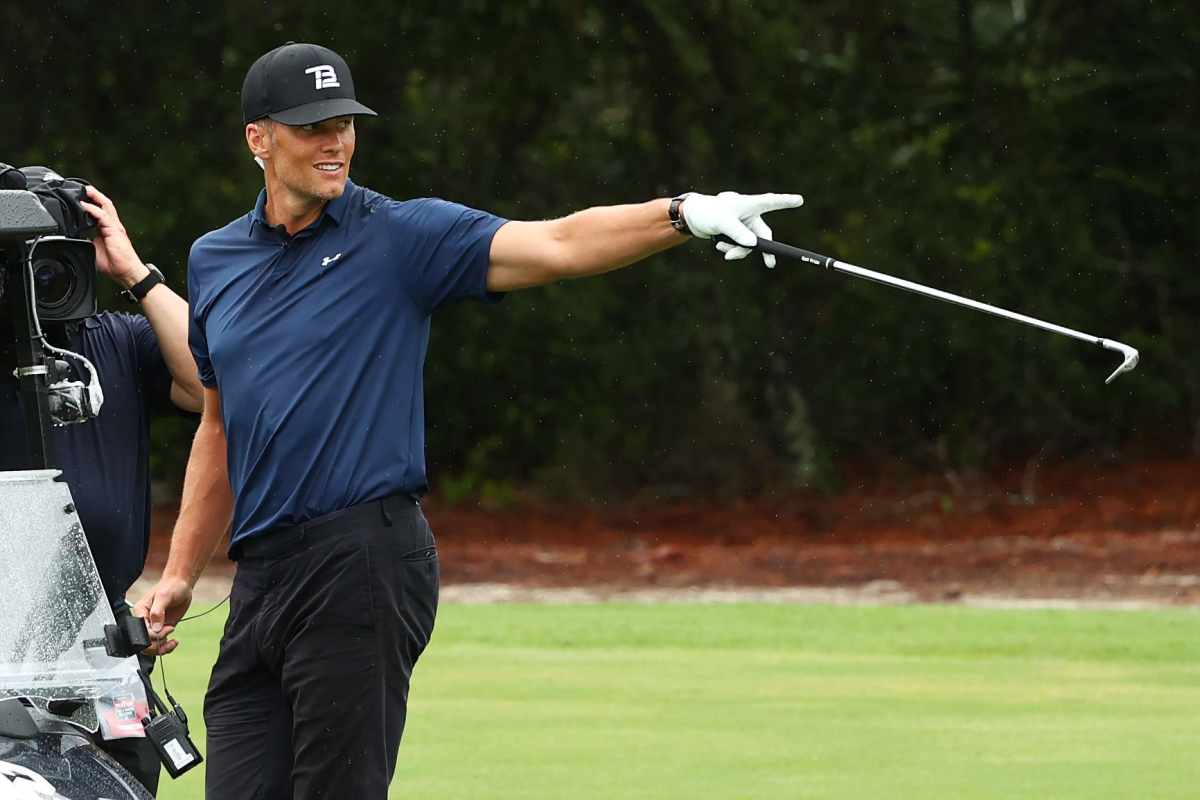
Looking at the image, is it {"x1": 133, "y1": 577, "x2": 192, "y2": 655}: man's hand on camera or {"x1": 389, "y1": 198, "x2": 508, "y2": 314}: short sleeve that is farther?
{"x1": 133, "y1": 577, "x2": 192, "y2": 655}: man's hand on camera

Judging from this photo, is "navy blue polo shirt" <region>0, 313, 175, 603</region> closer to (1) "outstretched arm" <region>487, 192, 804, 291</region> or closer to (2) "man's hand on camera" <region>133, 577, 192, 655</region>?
(2) "man's hand on camera" <region>133, 577, 192, 655</region>

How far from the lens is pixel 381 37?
1798 centimetres

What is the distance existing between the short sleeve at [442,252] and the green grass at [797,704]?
2.93 m

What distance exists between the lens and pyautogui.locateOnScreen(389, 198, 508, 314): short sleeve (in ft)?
12.6

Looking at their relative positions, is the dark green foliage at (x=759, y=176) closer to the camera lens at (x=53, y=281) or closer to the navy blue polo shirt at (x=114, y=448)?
the navy blue polo shirt at (x=114, y=448)

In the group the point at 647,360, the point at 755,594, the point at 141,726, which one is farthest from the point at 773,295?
the point at 141,726

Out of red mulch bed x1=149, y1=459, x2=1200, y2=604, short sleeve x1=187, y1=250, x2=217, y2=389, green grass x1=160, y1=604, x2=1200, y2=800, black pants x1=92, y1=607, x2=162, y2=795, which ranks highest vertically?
short sleeve x1=187, y1=250, x2=217, y2=389

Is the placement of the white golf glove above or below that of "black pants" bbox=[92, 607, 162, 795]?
above

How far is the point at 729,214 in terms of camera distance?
11.9ft

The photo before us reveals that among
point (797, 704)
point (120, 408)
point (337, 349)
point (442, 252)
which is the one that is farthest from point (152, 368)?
point (797, 704)

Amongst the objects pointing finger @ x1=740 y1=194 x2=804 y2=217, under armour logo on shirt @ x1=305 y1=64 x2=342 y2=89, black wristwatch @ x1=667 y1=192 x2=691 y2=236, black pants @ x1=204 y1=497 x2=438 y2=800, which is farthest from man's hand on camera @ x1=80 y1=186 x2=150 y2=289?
pointing finger @ x1=740 y1=194 x2=804 y2=217

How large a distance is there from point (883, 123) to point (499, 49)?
3532 millimetres

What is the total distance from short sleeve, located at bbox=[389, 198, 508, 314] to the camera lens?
640 mm

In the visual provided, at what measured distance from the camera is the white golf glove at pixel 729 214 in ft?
11.8
